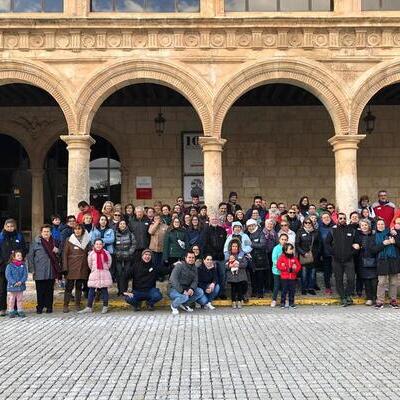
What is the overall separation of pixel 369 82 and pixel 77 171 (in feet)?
A: 22.8

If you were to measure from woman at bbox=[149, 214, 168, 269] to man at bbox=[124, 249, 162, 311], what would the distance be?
93cm

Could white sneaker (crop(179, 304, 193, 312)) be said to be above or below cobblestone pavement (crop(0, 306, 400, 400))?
Answer: above

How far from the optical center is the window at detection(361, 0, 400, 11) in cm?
1231

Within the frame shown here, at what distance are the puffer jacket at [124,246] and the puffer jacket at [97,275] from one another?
1.42ft

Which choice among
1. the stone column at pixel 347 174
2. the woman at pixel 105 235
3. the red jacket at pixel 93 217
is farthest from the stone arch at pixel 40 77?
the stone column at pixel 347 174

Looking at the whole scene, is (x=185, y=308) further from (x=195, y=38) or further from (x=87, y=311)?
(x=195, y=38)

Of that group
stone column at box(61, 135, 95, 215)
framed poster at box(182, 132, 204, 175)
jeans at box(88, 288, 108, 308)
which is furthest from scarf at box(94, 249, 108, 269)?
framed poster at box(182, 132, 204, 175)

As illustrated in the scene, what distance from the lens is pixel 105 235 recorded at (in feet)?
32.1

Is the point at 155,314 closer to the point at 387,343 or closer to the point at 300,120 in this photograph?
the point at 387,343

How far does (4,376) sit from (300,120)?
12200 mm

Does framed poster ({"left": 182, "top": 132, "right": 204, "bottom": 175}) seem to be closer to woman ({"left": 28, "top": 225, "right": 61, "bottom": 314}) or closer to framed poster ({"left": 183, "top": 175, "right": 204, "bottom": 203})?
framed poster ({"left": 183, "top": 175, "right": 204, "bottom": 203})

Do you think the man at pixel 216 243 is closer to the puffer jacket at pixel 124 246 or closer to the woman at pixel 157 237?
the woman at pixel 157 237

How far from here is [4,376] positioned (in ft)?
17.8

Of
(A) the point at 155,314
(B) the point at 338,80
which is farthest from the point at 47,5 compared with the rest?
(A) the point at 155,314
